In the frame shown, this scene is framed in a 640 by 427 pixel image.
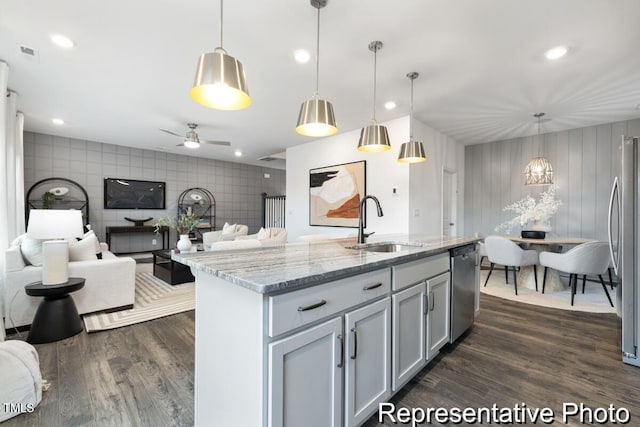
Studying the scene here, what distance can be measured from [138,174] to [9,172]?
12.1ft

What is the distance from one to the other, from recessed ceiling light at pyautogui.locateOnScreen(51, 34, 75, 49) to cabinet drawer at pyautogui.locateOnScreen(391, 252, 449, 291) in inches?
131

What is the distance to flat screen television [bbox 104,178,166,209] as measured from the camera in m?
6.49

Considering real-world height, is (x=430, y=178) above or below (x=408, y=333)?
above

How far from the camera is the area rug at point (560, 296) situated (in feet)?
11.0

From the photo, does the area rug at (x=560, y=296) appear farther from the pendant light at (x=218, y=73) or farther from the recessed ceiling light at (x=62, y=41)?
the recessed ceiling light at (x=62, y=41)

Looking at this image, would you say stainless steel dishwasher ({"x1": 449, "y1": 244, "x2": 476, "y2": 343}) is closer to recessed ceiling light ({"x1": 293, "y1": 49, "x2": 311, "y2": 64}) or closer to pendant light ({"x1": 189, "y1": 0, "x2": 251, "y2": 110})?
pendant light ({"x1": 189, "y1": 0, "x2": 251, "y2": 110})

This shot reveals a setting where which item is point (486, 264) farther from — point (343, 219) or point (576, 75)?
point (576, 75)

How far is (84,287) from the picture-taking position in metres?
2.97

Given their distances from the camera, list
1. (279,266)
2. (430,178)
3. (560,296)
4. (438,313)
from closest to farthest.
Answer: (279,266)
(438,313)
(560,296)
(430,178)

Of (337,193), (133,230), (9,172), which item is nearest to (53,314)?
(9,172)

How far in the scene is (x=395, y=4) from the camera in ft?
6.59

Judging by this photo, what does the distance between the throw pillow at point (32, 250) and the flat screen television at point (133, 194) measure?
13.8ft

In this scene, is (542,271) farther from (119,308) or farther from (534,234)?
(119,308)

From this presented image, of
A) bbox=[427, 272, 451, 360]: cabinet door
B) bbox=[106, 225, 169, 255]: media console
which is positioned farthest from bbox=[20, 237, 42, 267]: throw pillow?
bbox=[106, 225, 169, 255]: media console
